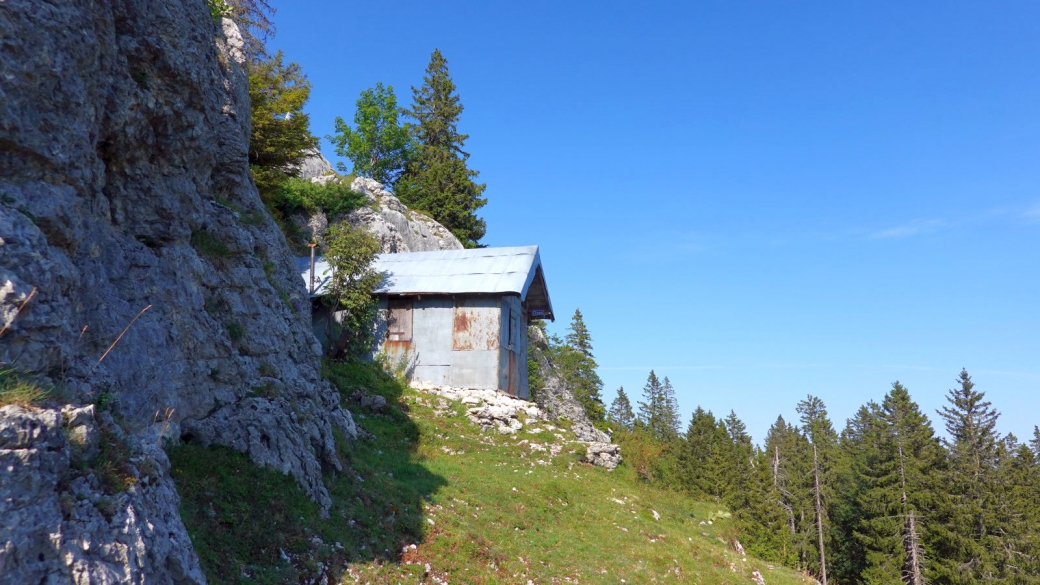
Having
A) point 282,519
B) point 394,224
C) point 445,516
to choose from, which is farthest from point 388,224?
point 282,519

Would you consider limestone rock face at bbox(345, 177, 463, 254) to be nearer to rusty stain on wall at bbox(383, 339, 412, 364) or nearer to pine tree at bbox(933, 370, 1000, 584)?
rusty stain on wall at bbox(383, 339, 412, 364)

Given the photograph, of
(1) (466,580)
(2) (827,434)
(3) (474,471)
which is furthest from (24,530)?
(2) (827,434)

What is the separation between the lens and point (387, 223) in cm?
4412

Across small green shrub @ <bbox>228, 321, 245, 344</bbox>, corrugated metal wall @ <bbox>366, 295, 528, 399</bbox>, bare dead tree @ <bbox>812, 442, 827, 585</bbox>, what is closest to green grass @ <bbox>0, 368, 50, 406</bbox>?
small green shrub @ <bbox>228, 321, 245, 344</bbox>

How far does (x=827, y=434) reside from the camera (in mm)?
87500

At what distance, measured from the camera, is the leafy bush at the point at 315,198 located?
40.3 meters

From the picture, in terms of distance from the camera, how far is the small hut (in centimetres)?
2948

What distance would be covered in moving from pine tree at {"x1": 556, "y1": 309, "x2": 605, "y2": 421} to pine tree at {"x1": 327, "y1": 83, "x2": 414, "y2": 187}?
28784 mm

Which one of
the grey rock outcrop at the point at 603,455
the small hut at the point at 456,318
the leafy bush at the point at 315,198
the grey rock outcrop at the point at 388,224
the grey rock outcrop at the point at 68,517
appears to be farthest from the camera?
the grey rock outcrop at the point at 388,224

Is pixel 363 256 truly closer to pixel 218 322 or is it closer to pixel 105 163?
pixel 218 322

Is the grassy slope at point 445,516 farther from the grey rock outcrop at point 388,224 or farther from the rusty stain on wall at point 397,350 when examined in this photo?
the grey rock outcrop at point 388,224

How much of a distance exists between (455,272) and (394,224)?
1591 centimetres

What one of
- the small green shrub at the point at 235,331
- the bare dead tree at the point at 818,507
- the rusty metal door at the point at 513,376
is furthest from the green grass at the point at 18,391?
the bare dead tree at the point at 818,507

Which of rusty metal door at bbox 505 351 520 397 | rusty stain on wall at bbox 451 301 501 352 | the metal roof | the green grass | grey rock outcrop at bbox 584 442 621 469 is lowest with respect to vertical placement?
grey rock outcrop at bbox 584 442 621 469
